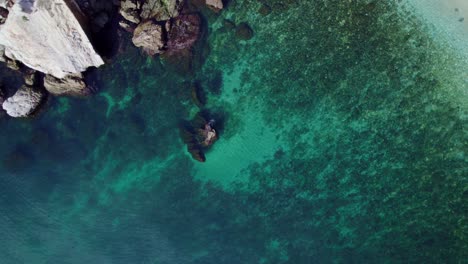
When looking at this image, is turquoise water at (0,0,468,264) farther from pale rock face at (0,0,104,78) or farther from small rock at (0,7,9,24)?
small rock at (0,7,9,24)

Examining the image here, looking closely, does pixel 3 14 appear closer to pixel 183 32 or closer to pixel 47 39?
pixel 47 39

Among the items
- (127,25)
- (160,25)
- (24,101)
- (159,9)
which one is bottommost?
(24,101)

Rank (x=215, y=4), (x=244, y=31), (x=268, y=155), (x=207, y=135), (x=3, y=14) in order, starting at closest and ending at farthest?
(x=3, y=14)
(x=215, y=4)
(x=244, y=31)
(x=207, y=135)
(x=268, y=155)

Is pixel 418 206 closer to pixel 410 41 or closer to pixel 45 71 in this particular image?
pixel 410 41

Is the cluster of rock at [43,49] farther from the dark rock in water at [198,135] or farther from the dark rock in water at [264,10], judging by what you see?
the dark rock in water at [264,10]

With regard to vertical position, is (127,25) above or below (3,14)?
below

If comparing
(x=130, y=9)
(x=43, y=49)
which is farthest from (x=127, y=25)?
(x=43, y=49)

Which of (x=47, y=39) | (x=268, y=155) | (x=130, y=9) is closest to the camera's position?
(x=47, y=39)

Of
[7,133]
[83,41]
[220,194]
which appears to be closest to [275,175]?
[220,194]

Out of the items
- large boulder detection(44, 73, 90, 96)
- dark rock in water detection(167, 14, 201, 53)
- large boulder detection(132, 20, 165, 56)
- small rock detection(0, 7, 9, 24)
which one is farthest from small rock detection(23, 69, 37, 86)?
dark rock in water detection(167, 14, 201, 53)
